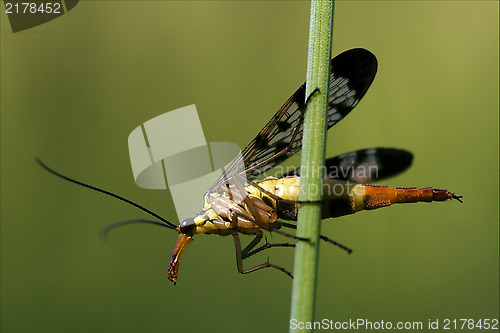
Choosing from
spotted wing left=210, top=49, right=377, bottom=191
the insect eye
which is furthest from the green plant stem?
the insect eye

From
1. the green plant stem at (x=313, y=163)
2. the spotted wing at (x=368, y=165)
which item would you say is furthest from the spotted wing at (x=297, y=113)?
the green plant stem at (x=313, y=163)

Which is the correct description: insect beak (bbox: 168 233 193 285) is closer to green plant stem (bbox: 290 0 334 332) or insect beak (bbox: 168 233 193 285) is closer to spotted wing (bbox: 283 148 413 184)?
spotted wing (bbox: 283 148 413 184)

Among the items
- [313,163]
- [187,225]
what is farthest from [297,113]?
[313,163]

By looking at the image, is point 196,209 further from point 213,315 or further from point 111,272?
point 111,272

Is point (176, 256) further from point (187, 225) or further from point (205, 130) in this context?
point (205, 130)

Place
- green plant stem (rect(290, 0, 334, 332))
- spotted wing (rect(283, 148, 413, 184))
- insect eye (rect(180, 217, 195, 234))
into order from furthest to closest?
1. spotted wing (rect(283, 148, 413, 184))
2. insect eye (rect(180, 217, 195, 234))
3. green plant stem (rect(290, 0, 334, 332))

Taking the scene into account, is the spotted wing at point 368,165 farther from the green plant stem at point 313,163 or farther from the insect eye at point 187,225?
the green plant stem at point 313,163
